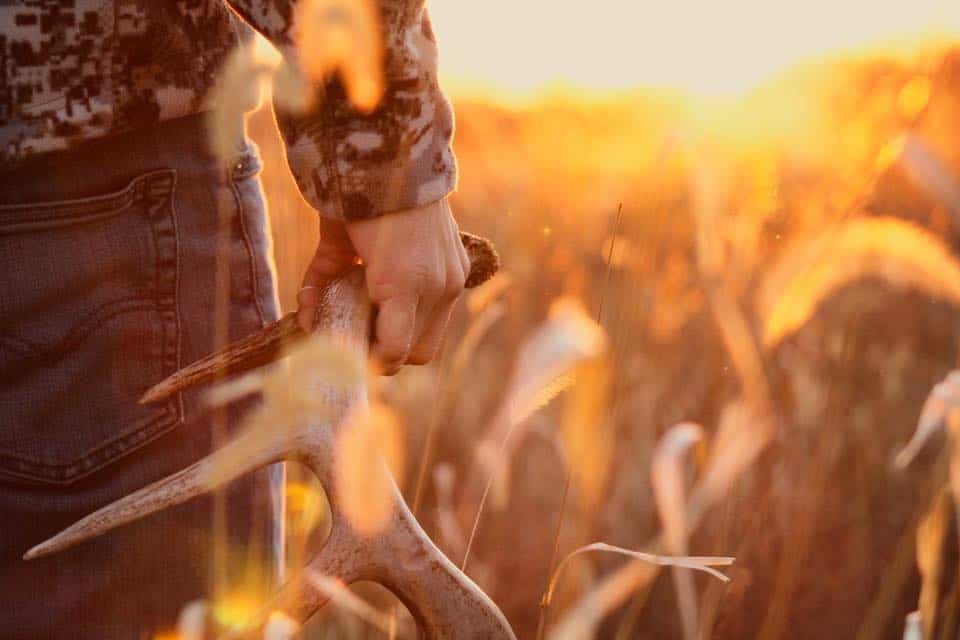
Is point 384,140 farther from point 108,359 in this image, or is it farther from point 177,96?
point 108,359

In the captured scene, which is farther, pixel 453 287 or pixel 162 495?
pixel 453 287

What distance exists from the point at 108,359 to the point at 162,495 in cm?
31

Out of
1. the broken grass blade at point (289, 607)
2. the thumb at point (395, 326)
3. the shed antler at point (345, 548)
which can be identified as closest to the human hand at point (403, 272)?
the thumb at point (395, 326)

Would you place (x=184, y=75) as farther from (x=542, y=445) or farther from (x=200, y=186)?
(x=542, y=445)

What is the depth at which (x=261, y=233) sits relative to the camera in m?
1.12

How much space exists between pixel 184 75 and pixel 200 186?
4.4 inches

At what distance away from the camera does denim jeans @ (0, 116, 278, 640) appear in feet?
3.11

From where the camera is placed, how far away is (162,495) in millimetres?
719

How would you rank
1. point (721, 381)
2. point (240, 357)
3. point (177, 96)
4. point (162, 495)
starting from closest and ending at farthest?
point (162, 495)
point (240, 357)
point (177, 96)
point (721, 381)

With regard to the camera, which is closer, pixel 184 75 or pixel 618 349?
pixel 184 75

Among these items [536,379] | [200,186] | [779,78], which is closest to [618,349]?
[536,379]

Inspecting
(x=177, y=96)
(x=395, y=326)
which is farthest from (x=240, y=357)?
(x=177, y=96)

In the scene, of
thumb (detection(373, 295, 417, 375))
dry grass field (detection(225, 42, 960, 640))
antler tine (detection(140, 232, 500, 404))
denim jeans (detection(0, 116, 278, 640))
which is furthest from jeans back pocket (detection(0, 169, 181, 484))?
dry grass field (detection(225, 42, 960, 640))

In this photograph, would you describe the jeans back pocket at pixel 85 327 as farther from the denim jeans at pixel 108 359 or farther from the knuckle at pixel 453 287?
the knuckle at pixel 453 287
